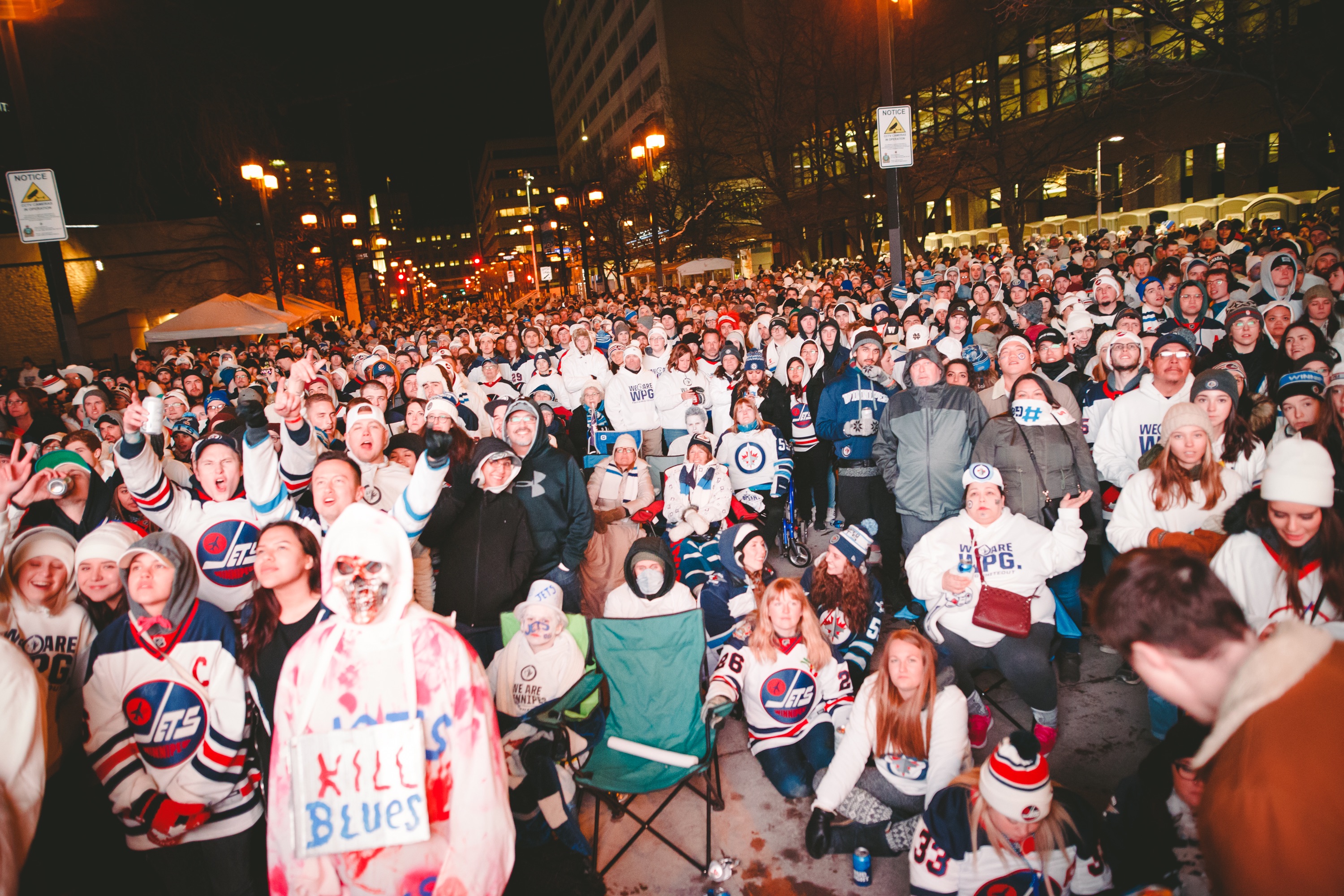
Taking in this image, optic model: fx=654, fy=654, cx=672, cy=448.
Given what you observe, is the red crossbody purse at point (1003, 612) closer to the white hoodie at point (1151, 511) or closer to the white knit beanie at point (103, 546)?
the white hoodie at point (1151, 511)

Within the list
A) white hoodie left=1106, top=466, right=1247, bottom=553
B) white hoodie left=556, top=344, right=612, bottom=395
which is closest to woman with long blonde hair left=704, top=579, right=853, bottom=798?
white hoodie left=1106, top=466, right=1247, bottom=553

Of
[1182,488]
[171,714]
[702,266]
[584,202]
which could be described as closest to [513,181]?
[584,202]

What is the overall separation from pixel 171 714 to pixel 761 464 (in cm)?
449

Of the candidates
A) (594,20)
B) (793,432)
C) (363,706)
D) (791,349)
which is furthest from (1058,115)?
(594,20)

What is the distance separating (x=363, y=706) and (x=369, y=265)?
4110cm

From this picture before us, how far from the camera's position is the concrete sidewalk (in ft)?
10.1

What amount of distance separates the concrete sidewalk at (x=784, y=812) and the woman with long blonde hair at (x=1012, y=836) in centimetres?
50

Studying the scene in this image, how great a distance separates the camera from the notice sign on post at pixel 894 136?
32.6 ft

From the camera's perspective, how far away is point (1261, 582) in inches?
113

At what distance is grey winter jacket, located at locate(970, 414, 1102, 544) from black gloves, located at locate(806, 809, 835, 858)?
7.70 feet

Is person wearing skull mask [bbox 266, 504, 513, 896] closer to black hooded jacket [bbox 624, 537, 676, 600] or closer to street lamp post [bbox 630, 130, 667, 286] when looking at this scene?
black hooded jacket [bbox 624, 537, 676, 600]

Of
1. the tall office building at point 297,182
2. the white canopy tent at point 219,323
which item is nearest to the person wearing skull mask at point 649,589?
the white canopy tent at point 219,323

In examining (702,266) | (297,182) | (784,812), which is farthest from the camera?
(297,182)

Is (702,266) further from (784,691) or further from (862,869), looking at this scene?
(862,869)
